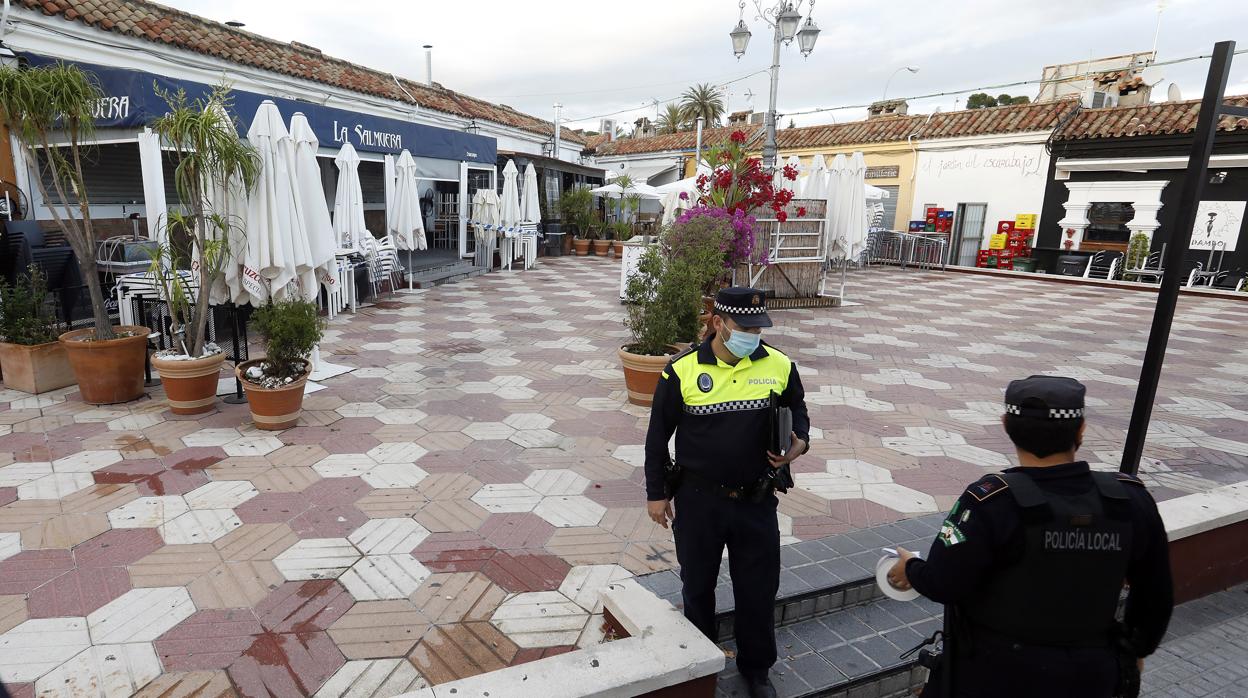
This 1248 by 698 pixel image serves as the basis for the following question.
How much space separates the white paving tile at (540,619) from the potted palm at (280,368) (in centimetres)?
287

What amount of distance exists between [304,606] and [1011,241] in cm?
2078

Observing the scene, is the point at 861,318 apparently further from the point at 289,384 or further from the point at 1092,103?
the point at 1092,103

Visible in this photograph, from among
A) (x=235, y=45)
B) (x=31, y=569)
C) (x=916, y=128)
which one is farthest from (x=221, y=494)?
(x=916, y=128)

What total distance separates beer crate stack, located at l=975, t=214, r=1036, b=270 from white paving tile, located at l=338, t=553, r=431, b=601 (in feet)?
65.7

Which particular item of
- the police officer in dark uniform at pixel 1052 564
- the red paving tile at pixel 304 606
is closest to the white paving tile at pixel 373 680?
the red paving tile at pixel 304 606

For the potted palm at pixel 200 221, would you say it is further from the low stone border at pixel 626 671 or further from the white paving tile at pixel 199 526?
the low stone border at pixel 626 671

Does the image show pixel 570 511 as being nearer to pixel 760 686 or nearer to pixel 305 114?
pixel 760 686

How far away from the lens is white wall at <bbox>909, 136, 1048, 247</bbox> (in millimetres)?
18719

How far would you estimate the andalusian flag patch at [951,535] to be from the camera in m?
1.66

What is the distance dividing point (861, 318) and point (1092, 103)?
14.9 metres

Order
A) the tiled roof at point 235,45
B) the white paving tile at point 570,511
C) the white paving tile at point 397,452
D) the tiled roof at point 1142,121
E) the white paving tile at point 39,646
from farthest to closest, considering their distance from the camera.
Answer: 1. the tiled roof at point 1142,121
2. the tiled roof at point 235,45
3. the white paving tile at point 397,452
4. the white paving tile at point 570,511
5. the white paving tile at point 39,646

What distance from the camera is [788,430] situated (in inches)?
92.2

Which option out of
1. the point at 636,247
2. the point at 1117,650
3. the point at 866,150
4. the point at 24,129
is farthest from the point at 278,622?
the point at 866,150

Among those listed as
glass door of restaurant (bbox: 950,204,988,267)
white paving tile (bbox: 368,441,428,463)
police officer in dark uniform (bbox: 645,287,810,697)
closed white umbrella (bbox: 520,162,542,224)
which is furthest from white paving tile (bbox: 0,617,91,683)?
glass door of restaurant (bbox: 950,204,988,267)
